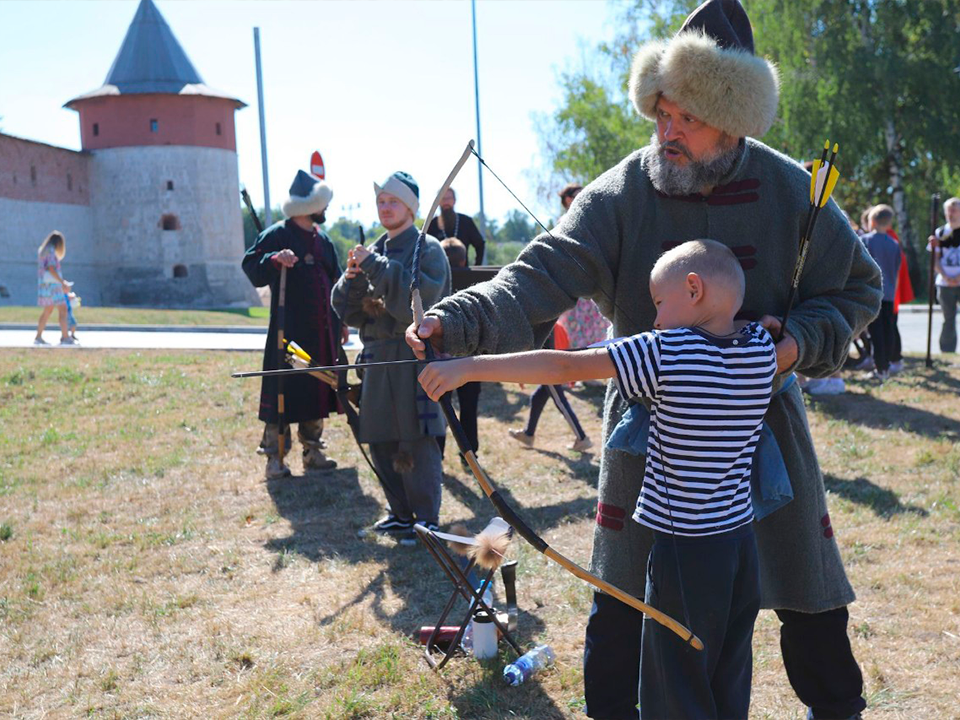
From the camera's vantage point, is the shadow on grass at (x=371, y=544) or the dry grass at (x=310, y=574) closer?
the dry grass at (x=310, y=574)

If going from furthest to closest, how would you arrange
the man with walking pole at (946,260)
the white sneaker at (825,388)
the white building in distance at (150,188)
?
the white building in distance at (150,188) < the man with walking pole at (946,260) < the white sneaker at (825,388)

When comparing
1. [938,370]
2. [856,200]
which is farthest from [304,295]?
[856,200]

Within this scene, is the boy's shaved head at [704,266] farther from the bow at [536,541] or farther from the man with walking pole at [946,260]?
the man with walking pole at [946,260]

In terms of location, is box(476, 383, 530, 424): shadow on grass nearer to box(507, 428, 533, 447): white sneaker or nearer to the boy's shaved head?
box(507, 428, 533, 447): white sneaker

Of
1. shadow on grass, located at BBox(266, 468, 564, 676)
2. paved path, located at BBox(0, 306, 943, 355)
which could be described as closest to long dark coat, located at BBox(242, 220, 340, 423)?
shadow on grass, located at BBox(266, 468, 564, 676)

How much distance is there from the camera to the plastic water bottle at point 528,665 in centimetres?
359

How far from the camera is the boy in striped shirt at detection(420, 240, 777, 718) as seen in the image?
2.24 metres

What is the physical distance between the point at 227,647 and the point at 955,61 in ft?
87.8

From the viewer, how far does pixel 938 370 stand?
10719 mm

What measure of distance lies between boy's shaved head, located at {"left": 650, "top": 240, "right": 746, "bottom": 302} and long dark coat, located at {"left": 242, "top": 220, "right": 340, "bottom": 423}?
422 centimetres

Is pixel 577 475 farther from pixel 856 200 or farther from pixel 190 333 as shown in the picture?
pixel 856 200

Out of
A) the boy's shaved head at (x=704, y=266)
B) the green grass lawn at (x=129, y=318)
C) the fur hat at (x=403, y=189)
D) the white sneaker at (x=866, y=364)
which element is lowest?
the white sneaker at (x=866, y=364)

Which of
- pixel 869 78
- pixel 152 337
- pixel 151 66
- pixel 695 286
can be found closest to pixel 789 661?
pixel 695 286

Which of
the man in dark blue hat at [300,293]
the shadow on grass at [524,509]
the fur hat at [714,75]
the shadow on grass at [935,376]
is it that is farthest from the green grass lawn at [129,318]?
the fur hat at [714,75]
